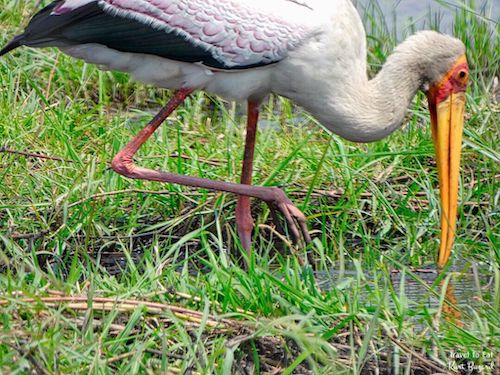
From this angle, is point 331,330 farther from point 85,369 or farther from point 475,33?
point 475,33

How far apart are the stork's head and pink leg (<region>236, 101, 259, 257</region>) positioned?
2.55 ft

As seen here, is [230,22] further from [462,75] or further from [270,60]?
[462,75]

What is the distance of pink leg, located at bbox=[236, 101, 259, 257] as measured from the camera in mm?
5426

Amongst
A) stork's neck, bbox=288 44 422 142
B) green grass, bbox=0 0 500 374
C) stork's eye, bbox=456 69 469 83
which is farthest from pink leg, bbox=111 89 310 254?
stork's eye, bbox=456 69 469 83

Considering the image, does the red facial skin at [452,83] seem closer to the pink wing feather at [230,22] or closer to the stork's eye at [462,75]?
the stork's eye at [462,75]

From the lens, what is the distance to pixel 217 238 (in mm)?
5320

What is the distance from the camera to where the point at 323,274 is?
16.5 ft

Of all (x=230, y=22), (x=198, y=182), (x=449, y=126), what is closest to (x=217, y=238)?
(x=198, y=182)

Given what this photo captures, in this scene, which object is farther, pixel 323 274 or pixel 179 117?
pixel 179 117

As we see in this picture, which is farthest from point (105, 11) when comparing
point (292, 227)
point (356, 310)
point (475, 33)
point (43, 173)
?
point (475, 33)

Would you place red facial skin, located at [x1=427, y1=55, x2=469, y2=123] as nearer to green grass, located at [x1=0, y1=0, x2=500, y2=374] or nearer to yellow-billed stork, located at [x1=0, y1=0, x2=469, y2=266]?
yellow-billed stork, located at [x1=0, y1=0, x2=469, y2=266]

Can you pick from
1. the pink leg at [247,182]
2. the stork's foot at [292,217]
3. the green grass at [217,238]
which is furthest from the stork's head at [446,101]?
the pink leg at [247,182]

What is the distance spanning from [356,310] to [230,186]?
1448 millimetres

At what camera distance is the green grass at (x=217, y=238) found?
3852 mm
